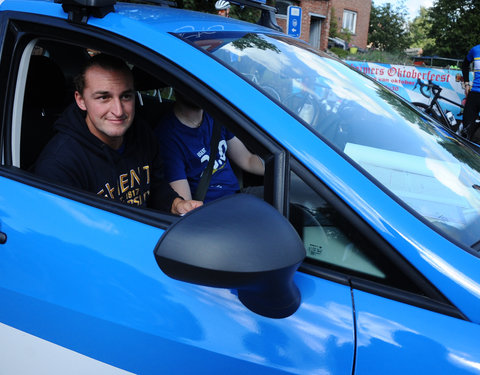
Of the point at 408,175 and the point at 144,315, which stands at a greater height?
the point at 408,175

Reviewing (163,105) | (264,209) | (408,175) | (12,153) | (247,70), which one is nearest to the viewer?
(264,209)

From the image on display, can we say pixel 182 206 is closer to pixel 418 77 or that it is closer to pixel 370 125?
pixel 370 125

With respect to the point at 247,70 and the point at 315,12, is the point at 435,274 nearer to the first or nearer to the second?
the point at 247,70

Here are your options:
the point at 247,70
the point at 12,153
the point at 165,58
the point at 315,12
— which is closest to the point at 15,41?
the point at 12,153

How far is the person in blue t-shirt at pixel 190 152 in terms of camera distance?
2266 mm

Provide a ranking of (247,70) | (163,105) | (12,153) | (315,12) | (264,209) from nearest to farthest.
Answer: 1. (264,209)
2. (247,70)
3. (12,153)
4. (163,105)
5. (315,12)

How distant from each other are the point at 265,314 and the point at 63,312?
515 mm

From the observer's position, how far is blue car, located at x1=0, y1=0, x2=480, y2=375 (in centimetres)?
96

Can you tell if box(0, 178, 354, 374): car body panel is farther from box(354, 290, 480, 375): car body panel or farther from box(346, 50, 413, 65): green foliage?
box(346, 50, 413, 65): green foliage

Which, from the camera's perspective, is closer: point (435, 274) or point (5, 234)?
point (435, 274)

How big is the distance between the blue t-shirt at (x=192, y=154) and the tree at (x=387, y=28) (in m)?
42.3

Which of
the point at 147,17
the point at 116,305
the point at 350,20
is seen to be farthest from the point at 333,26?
the point at 116,305

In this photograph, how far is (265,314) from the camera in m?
1.05

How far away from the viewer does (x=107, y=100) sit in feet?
5.81
